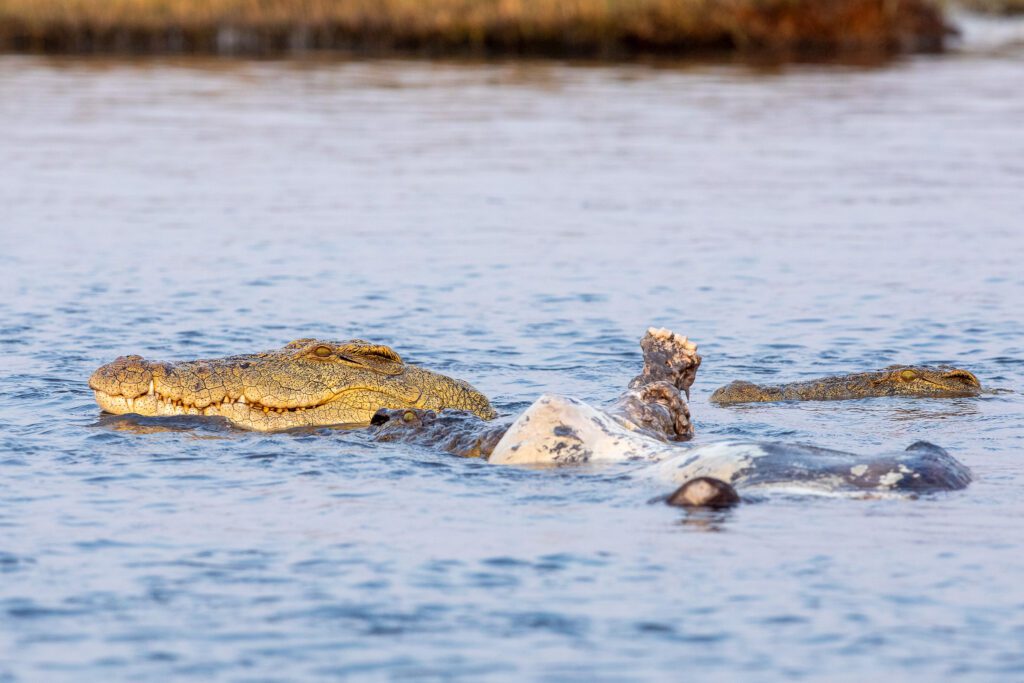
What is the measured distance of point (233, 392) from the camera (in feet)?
33.1

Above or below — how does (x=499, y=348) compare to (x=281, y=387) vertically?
below

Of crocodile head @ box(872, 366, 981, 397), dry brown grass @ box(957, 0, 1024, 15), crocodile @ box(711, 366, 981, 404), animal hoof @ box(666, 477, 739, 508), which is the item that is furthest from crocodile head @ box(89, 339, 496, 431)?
dry brown grass @ box(957, 0, 1024, 15)

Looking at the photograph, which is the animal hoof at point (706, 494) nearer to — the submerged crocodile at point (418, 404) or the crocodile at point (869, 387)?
the submerged crocodile at point (418, 404)

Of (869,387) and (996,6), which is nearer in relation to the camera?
(869,387)

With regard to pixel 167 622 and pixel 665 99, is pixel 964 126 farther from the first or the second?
pixel 167 622

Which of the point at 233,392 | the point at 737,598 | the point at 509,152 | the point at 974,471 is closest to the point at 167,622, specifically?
the point at 737,598

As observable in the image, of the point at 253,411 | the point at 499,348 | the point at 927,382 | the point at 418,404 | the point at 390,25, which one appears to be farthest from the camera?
the point at 390,25

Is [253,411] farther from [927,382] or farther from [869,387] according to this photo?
[927,382]

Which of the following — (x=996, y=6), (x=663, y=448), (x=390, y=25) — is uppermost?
(x=390, y=25)

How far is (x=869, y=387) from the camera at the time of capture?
11773 mm

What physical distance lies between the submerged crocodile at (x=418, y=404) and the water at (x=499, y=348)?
0.74 feet

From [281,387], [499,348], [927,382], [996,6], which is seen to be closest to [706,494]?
[281,387]

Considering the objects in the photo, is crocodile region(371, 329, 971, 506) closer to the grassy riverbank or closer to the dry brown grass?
the grassy riverbank

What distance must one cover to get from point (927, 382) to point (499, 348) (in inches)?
128
